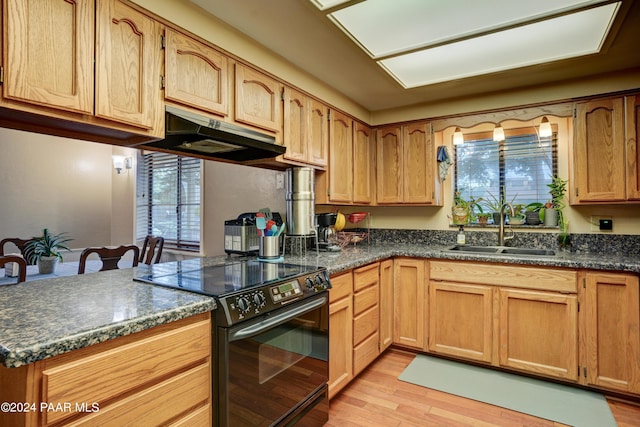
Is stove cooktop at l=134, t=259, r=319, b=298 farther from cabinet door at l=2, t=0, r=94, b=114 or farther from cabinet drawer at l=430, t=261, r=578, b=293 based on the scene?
cabinet drawer at l=430, t=261, r=578, b=293

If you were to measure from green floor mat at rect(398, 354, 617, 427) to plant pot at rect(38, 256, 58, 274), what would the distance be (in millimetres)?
2744

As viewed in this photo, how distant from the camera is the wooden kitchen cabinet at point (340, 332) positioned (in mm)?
2012

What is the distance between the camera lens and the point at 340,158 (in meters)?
2.89

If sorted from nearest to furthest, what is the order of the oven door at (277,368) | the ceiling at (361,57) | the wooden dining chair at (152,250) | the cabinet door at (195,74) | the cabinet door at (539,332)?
the oven door at (277,368) < the cabinet door at (195,74) < the ceiling at (361,57) < the cabinet door at (539,332) < the wooden dining chair at (152,250)

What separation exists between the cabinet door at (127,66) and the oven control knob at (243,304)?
2.91ft

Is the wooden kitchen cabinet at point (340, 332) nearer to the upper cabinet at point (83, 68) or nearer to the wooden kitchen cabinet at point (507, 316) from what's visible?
the wooden kitchen cabinet at point (507, 316)

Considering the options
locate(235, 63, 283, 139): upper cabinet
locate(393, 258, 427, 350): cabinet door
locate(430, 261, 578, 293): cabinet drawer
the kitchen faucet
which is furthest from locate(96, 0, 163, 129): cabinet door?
the kitchen faucet

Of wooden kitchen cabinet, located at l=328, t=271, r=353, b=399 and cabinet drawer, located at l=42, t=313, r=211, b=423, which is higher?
cabinet drawer, located at l=42, t=313, r=211, b=423

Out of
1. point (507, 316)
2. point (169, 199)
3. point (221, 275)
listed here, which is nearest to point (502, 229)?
point (507, 316)

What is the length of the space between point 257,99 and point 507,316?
7.51 feet

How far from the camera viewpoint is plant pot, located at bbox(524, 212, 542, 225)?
2832 mm

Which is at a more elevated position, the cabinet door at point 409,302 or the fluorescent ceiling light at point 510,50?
the fluorescent ceiling light at point 510,50


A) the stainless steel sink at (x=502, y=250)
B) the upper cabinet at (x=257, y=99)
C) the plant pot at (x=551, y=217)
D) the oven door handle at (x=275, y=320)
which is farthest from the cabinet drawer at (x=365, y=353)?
the plant pot at (x=551, y=217)

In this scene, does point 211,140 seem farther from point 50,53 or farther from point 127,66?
point 50,53
